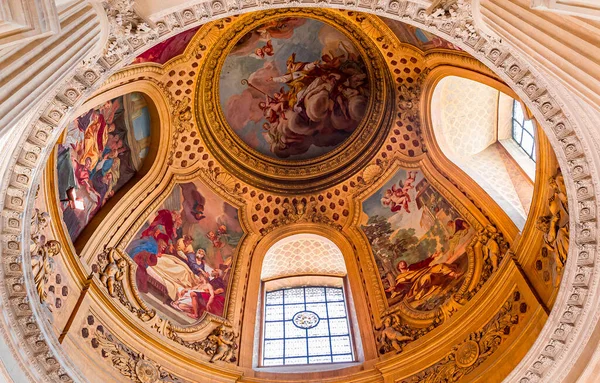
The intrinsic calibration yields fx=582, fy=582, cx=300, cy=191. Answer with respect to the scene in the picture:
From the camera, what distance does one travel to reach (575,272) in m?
8.78

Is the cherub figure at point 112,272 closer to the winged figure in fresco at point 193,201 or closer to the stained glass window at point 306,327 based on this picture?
the winged figure in fresco at point 193,201

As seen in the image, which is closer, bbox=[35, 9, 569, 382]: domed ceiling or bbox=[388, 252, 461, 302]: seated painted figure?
bbox=[35, 9, 569, 382]: domed ceiling

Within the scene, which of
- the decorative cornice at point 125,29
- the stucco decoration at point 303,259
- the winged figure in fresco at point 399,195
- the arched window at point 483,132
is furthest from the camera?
the stucco decoration at point 303,259

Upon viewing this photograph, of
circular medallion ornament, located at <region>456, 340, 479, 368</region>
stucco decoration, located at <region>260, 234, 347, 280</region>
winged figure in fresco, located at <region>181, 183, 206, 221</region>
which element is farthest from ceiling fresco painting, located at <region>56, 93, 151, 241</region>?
circular medallion ornament, located at <region>456, 340, 479, 368</region>

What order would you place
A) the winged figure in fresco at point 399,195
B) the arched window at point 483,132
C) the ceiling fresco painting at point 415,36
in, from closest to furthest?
the ceiling fresco painting at point 415,36 → the arched window at point 483,132 → the winged figure in fresco at point 399,195

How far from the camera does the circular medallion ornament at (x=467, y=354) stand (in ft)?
35.4

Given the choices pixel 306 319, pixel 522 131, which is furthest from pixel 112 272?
pixel 522 131

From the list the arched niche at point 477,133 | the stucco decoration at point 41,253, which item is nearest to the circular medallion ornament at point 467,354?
the arched niche at point 477,133

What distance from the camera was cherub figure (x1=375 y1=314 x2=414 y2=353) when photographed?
40.5 feet

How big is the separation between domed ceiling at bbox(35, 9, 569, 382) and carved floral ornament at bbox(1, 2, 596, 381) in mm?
944

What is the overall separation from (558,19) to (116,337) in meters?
9.00

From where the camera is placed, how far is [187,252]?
13906 mm

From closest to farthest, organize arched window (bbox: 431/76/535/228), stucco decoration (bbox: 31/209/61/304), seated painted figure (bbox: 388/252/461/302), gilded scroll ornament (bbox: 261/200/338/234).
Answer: stucco decoration (bbox: 31/209/61/304)
seated painted figure (bbox: 388/252/461/302)
arched window (bbox: 431/76/535/228)
gilded scroll ornament (bbox: 261/200/338/234)

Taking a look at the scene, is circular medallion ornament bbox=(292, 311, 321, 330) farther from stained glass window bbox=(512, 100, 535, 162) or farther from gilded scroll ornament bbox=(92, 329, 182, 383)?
stained glass window bbox=(512, 100, 535, 162)
